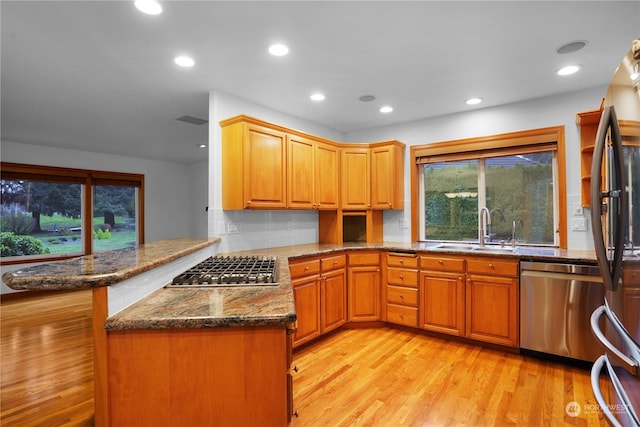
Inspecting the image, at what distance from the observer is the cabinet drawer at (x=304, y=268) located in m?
2.80

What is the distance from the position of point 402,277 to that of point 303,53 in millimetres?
2379

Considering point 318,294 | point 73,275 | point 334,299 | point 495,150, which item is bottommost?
point 334,299

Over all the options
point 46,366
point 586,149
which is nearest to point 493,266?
point 586,149

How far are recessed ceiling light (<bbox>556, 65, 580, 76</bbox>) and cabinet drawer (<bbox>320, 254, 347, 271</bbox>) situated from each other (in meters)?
2.57

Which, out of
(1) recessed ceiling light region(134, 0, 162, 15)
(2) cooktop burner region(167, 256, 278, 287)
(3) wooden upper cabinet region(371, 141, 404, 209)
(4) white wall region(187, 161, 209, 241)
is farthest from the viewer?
(4) white wall region(187, 161, 209, 241)

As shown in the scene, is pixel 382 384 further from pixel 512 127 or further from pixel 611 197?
pixel 512 127

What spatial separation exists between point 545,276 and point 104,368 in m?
3.08

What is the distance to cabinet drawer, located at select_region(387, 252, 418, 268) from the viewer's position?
3295 mm

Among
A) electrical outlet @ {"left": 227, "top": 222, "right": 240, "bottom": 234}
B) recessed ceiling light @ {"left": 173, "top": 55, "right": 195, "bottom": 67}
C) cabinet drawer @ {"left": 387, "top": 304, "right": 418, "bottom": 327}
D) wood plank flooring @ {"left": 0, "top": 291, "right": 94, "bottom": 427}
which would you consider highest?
recessed ceiling light @ {"left": 173, "top": 55, "right": 195, "bottom": 67}

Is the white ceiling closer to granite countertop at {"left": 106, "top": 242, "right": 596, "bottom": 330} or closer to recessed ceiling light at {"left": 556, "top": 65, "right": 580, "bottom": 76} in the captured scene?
recessed ceiling light at {"left": 556, "top": 65, "right": 580, "bottom": 76}

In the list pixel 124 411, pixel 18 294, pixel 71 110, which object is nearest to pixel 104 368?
pixel 124 411

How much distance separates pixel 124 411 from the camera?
106 cm

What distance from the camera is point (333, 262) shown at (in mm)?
3277

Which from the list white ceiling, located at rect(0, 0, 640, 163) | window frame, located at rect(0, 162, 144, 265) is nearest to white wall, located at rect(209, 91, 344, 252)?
white ceiling, located at rect(0, 0, 640, 163)
